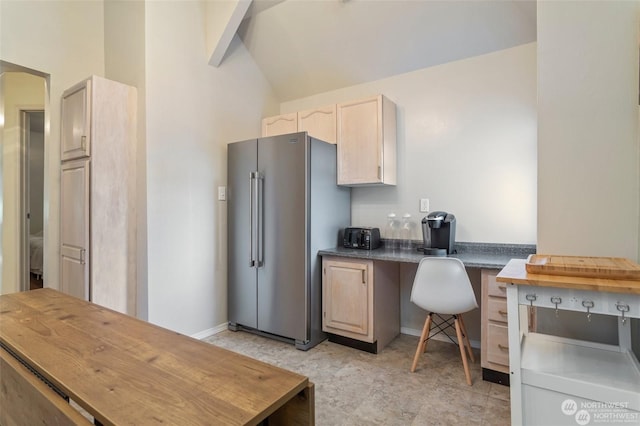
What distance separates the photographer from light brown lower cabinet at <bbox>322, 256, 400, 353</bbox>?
262 cm

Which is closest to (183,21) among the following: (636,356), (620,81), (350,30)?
(350,30)

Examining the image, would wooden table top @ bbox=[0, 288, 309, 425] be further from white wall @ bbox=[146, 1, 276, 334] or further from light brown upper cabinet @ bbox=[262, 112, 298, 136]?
light brown upper cabinet @ bbox=[262, 112, 298, 136]

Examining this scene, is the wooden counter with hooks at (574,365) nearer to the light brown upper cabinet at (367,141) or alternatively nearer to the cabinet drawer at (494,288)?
the cabinet drawer at (494,288)

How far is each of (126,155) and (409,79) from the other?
261 centimetres

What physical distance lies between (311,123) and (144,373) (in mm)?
2780

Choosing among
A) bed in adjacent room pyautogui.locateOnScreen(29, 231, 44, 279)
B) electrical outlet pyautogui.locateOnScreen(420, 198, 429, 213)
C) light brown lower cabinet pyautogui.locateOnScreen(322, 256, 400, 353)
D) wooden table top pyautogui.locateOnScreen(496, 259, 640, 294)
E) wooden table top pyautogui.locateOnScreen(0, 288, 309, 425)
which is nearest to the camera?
wooden table top pyautogui.locateOnScreen(0, 288, 309, 425)

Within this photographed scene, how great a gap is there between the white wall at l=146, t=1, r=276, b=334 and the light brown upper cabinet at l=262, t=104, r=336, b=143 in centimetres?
39

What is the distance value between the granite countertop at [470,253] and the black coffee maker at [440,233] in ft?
0.27

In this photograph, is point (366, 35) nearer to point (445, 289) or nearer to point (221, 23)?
point (221, 23)

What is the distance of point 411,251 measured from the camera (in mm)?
2881

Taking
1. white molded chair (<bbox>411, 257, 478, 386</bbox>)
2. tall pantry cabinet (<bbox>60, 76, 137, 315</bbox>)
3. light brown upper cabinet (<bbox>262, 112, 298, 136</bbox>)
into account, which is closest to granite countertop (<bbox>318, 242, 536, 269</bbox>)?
white molded chair (<bbox>411, 257, 478, 386</bbox>)

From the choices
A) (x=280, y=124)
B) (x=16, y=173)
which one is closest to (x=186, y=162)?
(x=280, y=124)

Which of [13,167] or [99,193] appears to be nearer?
[99,193]

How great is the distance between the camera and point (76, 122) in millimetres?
2459
